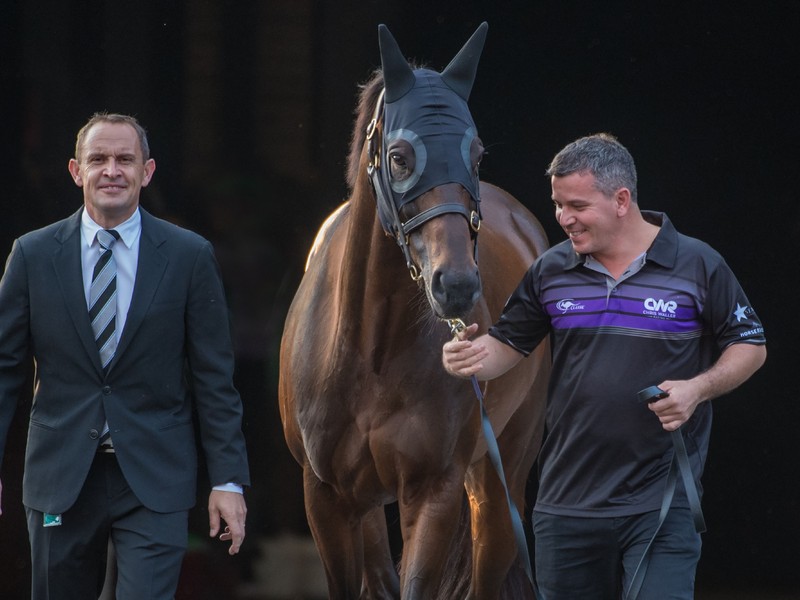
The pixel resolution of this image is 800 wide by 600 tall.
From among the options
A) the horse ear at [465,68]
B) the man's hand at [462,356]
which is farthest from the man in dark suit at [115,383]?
the horse ear at [465,68]

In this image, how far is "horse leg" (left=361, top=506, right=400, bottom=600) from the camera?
4.59 metres

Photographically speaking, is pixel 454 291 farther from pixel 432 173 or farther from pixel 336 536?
pixel 336 536

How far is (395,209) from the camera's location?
3.40 metres

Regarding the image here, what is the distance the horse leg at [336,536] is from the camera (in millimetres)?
4137

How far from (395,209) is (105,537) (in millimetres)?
1099

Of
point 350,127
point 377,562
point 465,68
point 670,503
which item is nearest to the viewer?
point 670,503

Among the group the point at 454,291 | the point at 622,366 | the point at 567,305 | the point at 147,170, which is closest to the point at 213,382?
the point at 147,170

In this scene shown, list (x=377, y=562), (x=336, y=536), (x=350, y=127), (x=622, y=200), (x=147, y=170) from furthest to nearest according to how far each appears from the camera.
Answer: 1. (x=350, y=127)
2. (x=377, y=562)
3. (x=336, y=536)
4. (x=147, y=170)
5. (x=622, y=200)

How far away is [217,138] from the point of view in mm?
5551

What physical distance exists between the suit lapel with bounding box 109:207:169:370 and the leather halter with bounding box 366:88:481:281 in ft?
1.91

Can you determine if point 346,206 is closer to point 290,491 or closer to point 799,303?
point 290,491

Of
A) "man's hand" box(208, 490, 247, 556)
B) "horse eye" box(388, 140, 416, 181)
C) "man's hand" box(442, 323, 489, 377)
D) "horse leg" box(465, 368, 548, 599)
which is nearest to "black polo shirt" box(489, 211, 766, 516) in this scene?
"man's hand" box(442, 323, 489, 377)

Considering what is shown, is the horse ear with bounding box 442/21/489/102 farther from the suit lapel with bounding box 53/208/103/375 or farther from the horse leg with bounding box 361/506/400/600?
the horse leg with bounding box 361/506/400/600

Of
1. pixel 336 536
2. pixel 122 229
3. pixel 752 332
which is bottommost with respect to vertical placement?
pixel 336 536
